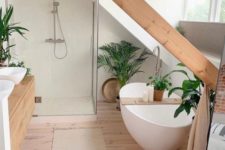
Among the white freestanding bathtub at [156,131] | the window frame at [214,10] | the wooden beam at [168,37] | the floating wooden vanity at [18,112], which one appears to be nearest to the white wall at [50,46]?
the window frame at [214,10]

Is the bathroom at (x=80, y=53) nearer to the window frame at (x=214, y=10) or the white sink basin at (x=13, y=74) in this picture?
the window frame at (x=214, y=10)

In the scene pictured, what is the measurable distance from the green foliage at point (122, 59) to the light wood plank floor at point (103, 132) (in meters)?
0.67

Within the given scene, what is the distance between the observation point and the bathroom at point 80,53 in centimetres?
344

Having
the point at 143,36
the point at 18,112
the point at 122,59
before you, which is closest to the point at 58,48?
the point at 122,59

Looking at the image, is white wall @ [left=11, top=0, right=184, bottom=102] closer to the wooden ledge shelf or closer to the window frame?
the window frame

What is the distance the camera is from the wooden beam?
1773mm

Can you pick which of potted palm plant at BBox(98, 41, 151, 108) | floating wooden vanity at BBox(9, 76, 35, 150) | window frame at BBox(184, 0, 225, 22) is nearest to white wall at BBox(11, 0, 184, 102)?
potted palm plant at BBox(98, 41, 151, 108)

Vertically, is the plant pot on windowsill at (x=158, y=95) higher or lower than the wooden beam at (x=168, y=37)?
lower

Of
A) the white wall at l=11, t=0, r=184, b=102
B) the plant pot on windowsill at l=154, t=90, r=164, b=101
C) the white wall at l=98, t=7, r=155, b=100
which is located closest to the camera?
the plant pot on windowsill at l=154, t=90, r=164, b=101

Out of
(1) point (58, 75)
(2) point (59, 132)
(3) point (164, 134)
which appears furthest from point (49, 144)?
(1) point (58, 75)

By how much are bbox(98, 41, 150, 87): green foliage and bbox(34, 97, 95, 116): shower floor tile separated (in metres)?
0.69

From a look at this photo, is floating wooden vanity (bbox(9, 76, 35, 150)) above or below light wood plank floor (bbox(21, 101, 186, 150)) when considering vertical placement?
above

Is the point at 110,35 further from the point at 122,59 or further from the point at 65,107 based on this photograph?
the point at 65,107

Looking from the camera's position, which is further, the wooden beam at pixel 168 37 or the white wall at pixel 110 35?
the white wall at pixel 110 35
